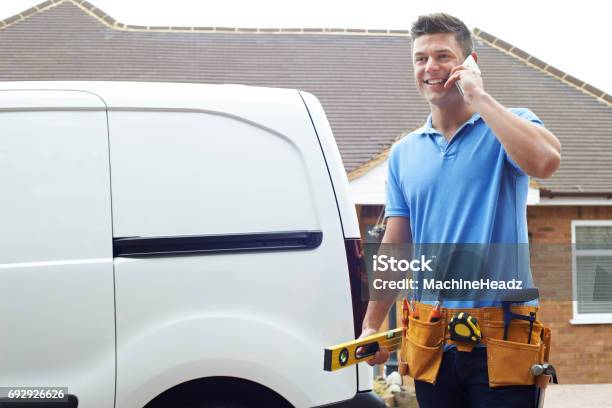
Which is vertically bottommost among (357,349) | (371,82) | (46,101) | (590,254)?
(590,254)

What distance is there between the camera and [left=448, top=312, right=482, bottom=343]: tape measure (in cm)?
211

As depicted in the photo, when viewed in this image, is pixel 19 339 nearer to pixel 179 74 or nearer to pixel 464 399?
pixel 464 399

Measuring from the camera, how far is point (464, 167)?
7.23 feet

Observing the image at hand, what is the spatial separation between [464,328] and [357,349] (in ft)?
1.39

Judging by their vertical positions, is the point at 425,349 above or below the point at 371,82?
below

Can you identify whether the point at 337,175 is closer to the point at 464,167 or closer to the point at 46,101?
the point at 464,167

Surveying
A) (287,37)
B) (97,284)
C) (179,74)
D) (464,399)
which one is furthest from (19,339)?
(287,37)

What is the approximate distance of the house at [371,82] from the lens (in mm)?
12523

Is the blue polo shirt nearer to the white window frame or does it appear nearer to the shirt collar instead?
the shirt collar

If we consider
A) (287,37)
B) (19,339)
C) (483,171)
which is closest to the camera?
(483,171)

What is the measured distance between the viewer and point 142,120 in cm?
305

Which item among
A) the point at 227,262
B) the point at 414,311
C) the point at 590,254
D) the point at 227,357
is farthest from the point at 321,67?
the point at 414,311

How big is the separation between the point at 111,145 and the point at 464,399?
1.64m

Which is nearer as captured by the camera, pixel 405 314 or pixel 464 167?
pixel 464 167
